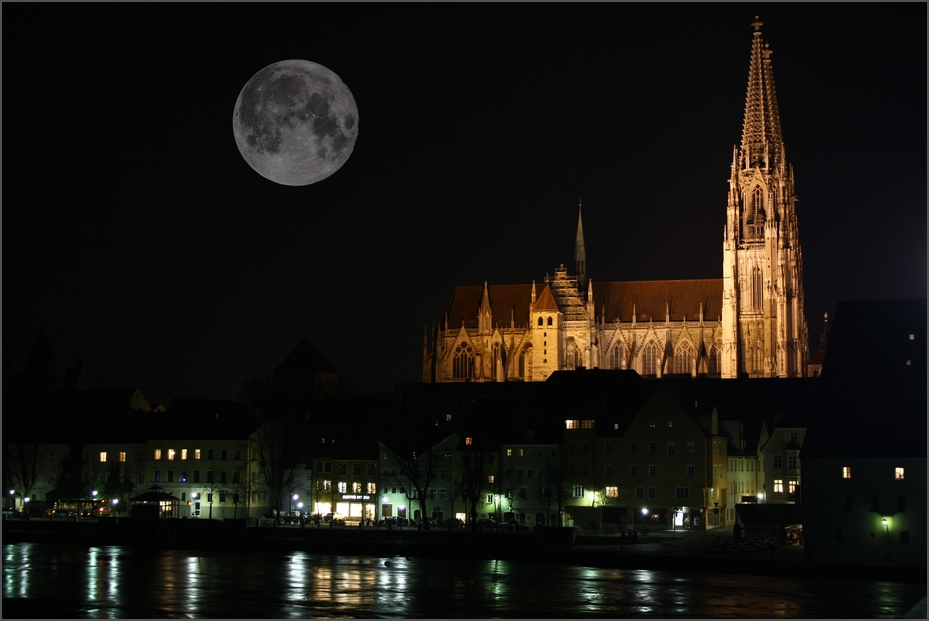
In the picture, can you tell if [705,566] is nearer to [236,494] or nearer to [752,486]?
[752,486]

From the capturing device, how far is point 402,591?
62.0m

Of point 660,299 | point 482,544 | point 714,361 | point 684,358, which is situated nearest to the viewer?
point 482,544

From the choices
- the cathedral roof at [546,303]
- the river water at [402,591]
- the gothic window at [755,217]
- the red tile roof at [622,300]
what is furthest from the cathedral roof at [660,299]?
the river water at [402,591]

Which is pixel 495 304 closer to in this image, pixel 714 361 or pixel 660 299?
pixel 660 299

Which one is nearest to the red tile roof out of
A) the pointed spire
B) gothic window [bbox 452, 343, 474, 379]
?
gothic window [bbox 452, 343, 474, 379]

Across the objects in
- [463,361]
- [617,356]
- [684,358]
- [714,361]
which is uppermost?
[617,356]

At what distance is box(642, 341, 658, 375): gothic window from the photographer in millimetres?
183613

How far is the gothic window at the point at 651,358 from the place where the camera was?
602ft

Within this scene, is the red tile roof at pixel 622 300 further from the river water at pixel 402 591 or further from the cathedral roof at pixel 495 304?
the river water at pixel 402 591

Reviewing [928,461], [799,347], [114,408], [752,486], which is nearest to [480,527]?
[752,486]

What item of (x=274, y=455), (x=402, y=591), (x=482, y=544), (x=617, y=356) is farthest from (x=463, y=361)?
(x=402, y=591)

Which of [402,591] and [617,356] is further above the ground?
[617,356]

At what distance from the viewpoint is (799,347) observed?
560 ft

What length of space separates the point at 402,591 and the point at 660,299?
130m
